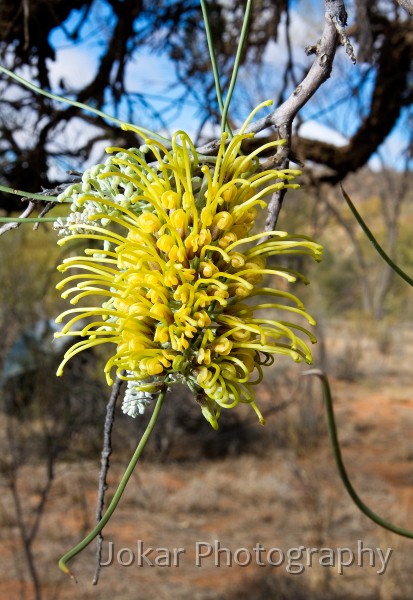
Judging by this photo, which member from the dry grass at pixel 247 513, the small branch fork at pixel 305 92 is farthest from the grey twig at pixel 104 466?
the dry grass at pixel 247 513

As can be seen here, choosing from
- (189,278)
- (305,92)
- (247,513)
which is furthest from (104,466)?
(247,513)

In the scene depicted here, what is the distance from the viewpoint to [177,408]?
22.7ft

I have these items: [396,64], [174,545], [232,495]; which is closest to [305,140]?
[396,64]

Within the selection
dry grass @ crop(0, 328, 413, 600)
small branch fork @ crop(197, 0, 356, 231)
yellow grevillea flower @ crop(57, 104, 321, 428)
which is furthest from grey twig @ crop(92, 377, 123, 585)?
dry grass @ crop(0, 328, 413, 600)

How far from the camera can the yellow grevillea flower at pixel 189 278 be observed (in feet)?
1.86

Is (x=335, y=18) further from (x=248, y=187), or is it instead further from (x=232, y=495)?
(x=232, y=495)

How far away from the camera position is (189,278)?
568 millimetres

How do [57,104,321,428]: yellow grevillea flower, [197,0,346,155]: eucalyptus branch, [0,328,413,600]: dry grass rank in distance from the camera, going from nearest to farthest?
[57,104,321,428]: yellow grevillea flower < [197,0,346,155]: eucalyptus branch < [0,328,413,600]: dry grass

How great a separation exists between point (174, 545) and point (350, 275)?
522 inches

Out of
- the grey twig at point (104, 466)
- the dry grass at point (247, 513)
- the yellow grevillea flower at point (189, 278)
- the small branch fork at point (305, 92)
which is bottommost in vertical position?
the dry grass at point (247, 513)

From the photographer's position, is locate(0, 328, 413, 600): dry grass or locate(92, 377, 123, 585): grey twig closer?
locate(92, 377, 123, 585): grey twig

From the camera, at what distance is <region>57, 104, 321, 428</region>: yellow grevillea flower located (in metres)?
0.57

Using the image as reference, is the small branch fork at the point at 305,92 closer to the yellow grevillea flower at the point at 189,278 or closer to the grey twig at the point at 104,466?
the yellow grevillea flower at the point at 189,278

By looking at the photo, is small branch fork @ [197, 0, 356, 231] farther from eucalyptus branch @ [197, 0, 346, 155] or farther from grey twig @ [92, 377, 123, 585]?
grey twig @ [92, 377, 123, 585]
